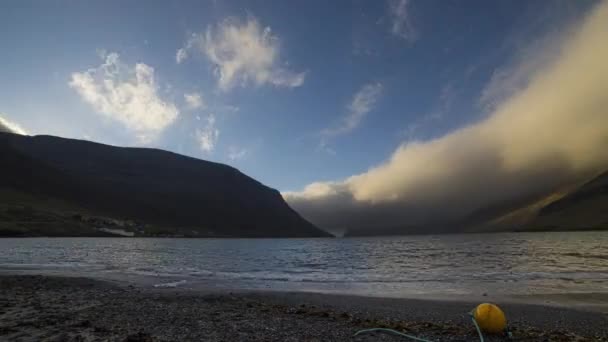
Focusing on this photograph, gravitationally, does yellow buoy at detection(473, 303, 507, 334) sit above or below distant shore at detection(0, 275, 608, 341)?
above

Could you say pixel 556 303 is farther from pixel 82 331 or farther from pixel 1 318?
pixel 1 318

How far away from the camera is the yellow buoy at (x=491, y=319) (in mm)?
13875

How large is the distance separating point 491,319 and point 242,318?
11209mm

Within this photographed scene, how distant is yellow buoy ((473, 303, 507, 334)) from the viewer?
13.9 meters

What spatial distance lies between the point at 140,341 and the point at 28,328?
5.70m

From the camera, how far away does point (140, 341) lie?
11984 mm

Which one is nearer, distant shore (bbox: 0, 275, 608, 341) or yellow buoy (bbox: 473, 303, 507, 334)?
distant shore (bbox: 0, 275, 608, 341)

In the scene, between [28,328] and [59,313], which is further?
[59,313]

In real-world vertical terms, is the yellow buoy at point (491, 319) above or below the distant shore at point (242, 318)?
above

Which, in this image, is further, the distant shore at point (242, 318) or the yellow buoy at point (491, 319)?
the yellow buoy at point (491, 319)

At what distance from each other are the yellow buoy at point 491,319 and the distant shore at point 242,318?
593 mm

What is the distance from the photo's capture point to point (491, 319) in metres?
13.9

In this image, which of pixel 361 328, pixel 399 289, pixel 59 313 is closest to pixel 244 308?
pixel 361 328

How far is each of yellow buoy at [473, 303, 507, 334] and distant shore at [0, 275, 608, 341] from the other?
59cm
